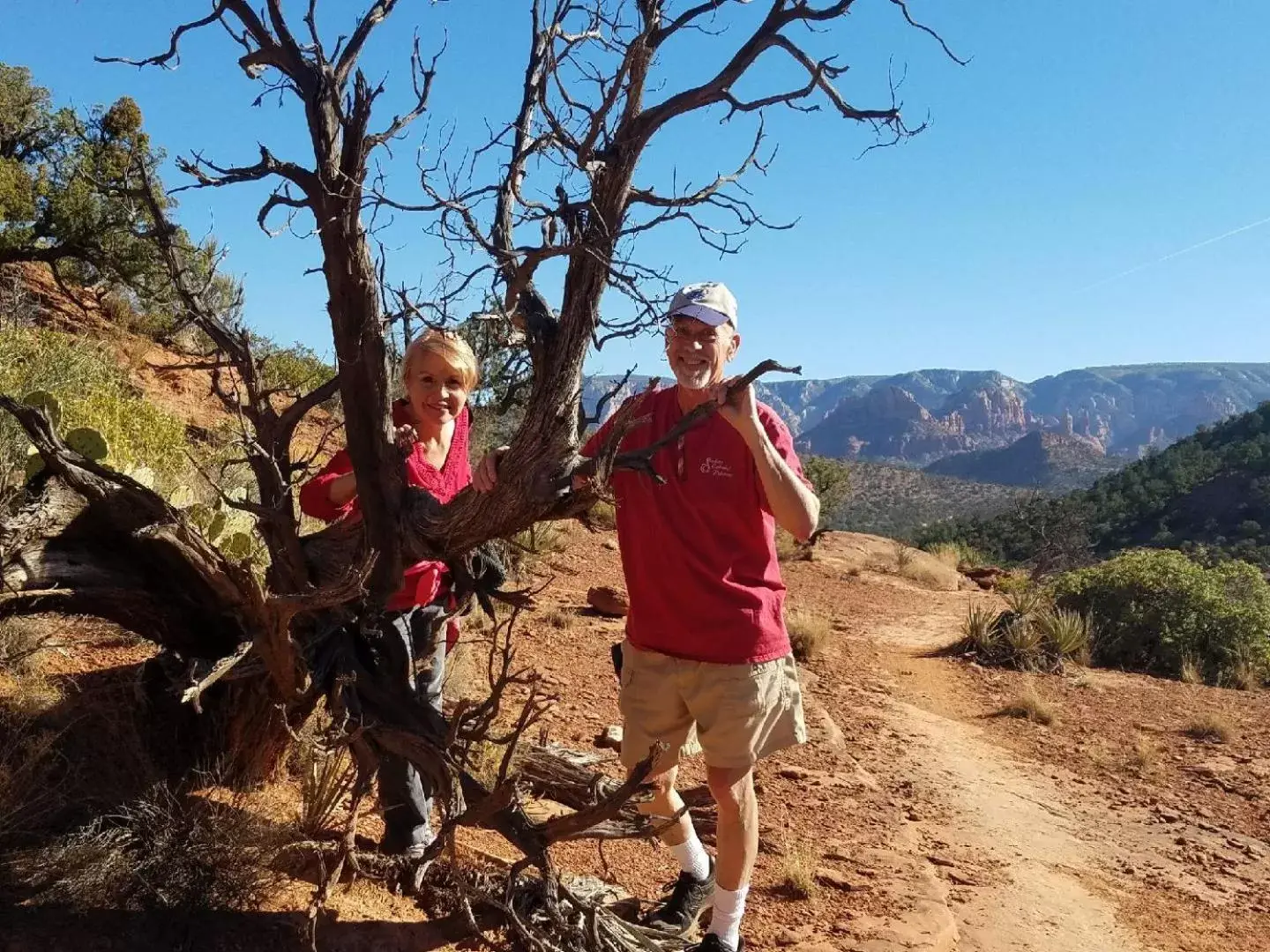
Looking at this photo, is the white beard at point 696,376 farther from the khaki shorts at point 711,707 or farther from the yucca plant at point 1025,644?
the yucca plant at point 1025,644

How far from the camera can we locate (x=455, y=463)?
3174 millimetres

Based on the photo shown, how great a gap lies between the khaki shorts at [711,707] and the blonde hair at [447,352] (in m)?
1.02

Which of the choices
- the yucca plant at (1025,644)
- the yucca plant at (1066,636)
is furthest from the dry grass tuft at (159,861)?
the yucca plant at (1066,636)

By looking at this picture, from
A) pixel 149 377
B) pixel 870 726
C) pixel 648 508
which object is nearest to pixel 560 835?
pixel 648 508

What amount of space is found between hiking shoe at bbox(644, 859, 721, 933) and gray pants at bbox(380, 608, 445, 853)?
33.0 inches

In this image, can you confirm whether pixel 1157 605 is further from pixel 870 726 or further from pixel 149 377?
pixel 149 377

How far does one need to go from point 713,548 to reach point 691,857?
1180mm

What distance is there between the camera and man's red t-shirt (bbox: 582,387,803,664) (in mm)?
2662

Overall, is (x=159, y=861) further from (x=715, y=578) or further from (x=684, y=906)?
(x=715, y=578)

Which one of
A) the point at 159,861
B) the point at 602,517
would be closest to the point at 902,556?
the point at 602,517

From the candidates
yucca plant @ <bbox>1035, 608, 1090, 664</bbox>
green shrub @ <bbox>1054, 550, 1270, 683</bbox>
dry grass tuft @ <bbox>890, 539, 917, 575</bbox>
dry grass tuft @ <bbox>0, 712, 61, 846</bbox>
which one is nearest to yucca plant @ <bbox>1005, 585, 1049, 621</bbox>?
yucca plant @ <bbox>1035, 608, 1090, 664</bbox>

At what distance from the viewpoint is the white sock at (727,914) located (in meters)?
2.79

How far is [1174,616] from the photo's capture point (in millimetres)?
9695

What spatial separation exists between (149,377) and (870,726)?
1084 cm
